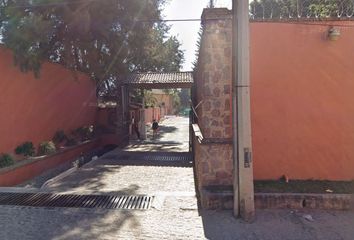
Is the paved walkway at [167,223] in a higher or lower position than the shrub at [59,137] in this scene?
lower

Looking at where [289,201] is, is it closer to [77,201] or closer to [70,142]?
[77,201]

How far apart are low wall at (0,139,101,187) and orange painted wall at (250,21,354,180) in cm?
574

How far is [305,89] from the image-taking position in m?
6.49

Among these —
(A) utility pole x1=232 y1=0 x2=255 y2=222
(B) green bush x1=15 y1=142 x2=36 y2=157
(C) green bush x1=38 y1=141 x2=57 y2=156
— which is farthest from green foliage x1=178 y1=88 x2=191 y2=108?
(A) utility pole x1=232 y1=0 x2=255 y2=222

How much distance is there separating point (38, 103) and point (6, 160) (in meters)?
2.86

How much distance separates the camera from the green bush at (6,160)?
7986mm

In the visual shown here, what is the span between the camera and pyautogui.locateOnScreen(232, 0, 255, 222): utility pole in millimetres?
5309

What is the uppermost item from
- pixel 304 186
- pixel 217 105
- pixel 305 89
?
pixel 305 89

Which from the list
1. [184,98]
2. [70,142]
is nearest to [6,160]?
[70,142]

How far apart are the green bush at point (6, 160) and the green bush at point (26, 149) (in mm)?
837

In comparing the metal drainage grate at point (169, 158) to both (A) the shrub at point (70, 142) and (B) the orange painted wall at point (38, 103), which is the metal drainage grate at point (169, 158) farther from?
(B) the orange painted wall at point (38, 103)

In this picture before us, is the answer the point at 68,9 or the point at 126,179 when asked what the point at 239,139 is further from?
the point at 68,9

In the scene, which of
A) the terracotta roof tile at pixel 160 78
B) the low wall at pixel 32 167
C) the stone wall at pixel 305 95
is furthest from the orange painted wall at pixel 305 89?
the terracotta roof tile at pixel 160 78

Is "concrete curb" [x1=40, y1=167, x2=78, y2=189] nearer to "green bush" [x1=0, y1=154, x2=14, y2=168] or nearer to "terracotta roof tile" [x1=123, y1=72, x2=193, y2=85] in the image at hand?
"green bush" [x1=0, y1=154, x2=14, y2=168]
